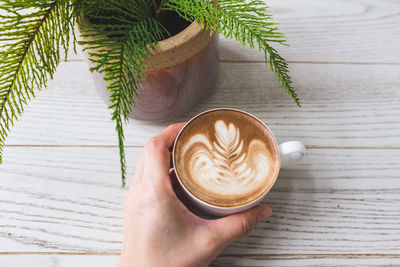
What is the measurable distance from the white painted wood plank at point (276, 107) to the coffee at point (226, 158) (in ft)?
0.45

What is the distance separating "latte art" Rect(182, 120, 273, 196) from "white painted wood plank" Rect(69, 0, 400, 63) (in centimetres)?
24

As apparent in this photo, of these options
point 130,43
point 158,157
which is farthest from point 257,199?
point 130,43

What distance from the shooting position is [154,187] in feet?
1.54

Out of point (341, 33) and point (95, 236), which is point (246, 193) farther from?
point (341, 33)

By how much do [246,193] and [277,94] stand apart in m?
0.26

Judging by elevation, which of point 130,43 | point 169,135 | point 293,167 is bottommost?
point 293,167

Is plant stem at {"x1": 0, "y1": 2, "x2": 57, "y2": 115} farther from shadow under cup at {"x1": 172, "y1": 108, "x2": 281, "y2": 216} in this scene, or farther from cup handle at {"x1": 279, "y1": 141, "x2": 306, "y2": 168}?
cup handle at {"x1": 279, "y1": 141, "x2": 306, "y2": 168}

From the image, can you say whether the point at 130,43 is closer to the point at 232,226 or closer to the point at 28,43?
the point at 28,43

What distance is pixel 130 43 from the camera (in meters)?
0.37

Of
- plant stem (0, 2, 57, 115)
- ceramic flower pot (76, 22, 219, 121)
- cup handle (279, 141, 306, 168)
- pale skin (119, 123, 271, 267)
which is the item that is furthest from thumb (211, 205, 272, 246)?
plant stem (0, 2, 57, 115)

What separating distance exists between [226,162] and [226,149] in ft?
0.06

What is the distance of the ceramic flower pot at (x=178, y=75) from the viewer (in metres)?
0.42

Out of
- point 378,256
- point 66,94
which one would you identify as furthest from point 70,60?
point 378,256

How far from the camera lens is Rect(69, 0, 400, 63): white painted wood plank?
658 millimetres
